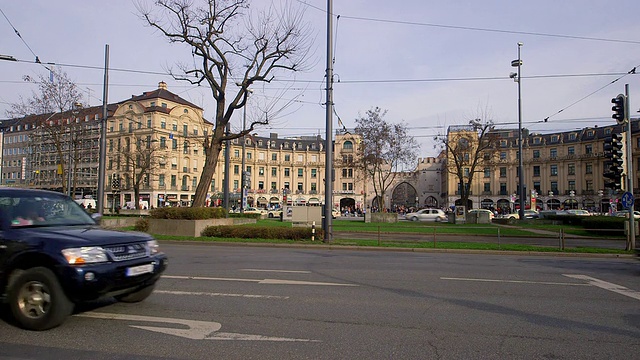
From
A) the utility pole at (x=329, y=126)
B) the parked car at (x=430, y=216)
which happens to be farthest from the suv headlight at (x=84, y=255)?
the parked car at (x=430, y=216)

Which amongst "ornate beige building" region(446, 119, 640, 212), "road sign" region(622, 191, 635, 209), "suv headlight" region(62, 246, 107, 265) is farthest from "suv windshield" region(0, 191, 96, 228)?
"ornate beige building" region(446, 119, 640, 212)

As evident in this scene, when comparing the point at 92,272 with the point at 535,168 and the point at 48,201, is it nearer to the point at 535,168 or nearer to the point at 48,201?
the point at 48,201

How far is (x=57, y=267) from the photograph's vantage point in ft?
16.7

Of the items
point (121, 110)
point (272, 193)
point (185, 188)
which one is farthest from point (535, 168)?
point (121, 110)

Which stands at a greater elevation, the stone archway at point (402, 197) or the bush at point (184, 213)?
the stone archway at point (402, 197)

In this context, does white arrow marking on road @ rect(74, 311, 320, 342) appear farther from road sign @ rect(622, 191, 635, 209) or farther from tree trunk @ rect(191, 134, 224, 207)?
tree trunk @ rect(191, 134, 224, 207)

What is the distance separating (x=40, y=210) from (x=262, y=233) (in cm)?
1403

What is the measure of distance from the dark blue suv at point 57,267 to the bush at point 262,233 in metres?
13.9

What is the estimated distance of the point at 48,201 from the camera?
6289mm

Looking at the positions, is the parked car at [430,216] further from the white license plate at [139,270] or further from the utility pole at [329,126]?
the white license plate at [139,270]

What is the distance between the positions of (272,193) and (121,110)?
34.0 metres

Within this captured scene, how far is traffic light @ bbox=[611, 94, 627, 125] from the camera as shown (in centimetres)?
1688

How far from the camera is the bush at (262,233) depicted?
1956 centimetres

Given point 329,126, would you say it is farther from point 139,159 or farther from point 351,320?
point 139,159
